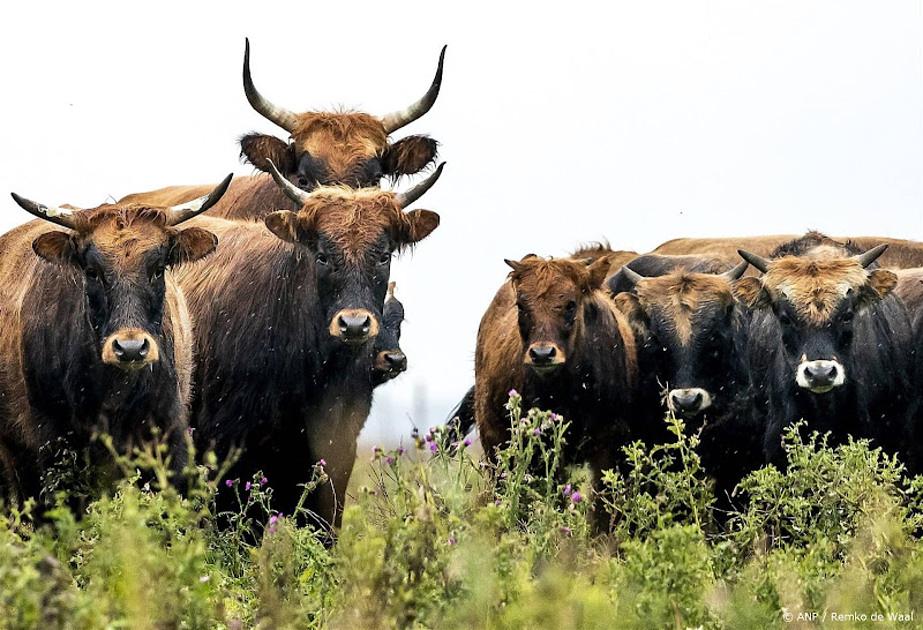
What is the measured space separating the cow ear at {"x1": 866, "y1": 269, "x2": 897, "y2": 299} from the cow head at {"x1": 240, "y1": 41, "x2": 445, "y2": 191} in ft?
10.6

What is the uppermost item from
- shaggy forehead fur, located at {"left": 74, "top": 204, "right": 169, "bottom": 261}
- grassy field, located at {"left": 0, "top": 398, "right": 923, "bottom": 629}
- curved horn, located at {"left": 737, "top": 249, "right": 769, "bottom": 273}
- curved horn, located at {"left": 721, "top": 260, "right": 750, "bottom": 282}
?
shaggy forehead fur, located at {"left": 74, "top": 204, "right": 169, "bottom": 261}

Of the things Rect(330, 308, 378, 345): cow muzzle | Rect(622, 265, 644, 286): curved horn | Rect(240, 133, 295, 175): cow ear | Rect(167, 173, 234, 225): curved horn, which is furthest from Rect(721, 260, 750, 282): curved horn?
Rect(167, 173, 234, 225): curved horn

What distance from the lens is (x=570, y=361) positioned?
10.5 m

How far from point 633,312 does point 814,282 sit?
63.6 inches

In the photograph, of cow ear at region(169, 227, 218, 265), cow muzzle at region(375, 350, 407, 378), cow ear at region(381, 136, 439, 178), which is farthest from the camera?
cow muzzle at region(375, 350, 407, 378)

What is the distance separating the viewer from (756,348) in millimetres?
10898

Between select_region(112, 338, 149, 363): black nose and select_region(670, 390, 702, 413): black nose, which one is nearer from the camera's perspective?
select_region(112, 338, 149, 363): black nose

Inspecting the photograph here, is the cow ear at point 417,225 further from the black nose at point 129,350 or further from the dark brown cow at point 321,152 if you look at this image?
the black nose at point 129,350

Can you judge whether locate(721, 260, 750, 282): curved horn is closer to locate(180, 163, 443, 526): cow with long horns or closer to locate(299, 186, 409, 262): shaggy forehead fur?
locate(180, 163, 443, 526): cow with long horns

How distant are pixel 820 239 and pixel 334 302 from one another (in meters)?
4.36

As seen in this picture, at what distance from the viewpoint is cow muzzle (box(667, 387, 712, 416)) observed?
33.7 ft

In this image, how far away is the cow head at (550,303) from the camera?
1017cm

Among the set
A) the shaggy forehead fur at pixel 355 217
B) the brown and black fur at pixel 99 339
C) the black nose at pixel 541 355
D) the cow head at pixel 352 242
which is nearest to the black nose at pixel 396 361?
the black nose at pixel 541 355

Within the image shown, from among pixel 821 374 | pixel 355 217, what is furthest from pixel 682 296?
pixel 355 217
